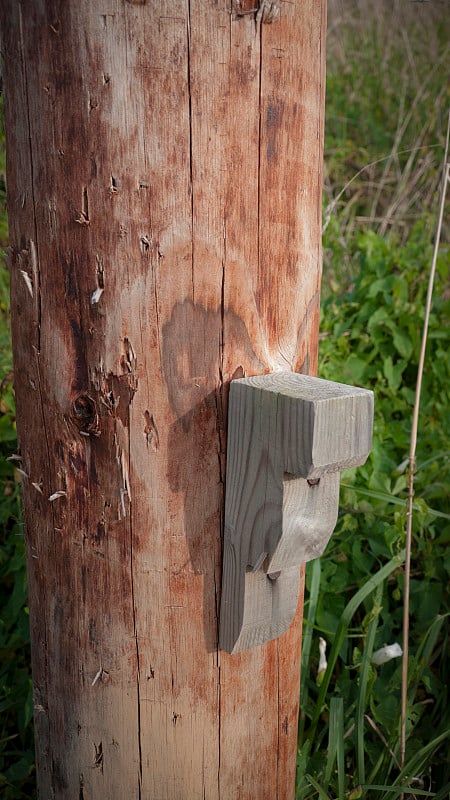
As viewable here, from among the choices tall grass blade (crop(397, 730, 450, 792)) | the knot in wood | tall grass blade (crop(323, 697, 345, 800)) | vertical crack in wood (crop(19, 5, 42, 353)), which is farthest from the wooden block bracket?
tall grass blade (crop(397, 730, 450, 792))

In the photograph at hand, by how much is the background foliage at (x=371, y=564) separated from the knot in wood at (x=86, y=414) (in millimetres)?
841

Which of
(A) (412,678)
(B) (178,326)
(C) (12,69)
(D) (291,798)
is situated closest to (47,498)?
(B) (178,326)

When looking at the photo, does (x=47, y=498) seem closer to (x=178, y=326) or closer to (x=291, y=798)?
(x=178, y=326)

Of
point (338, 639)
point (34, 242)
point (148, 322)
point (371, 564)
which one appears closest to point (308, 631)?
point (338, 639)

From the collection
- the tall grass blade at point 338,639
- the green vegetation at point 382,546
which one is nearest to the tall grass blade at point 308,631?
the green vegetation at point 382,546

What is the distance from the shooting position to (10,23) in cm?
110

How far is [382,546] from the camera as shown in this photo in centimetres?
236

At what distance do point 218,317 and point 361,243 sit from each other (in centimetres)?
218

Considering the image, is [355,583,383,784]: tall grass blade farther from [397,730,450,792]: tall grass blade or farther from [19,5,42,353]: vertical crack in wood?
[19,5,42,353]: vertical crack in wood

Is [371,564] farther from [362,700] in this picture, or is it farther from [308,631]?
[362,700]

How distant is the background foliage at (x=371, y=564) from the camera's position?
1877 mm

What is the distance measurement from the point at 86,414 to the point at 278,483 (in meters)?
0.34

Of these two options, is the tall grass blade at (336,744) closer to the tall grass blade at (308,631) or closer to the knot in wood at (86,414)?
the tall grass blade at (308,631)

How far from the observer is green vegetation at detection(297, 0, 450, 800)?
1.85 meters
